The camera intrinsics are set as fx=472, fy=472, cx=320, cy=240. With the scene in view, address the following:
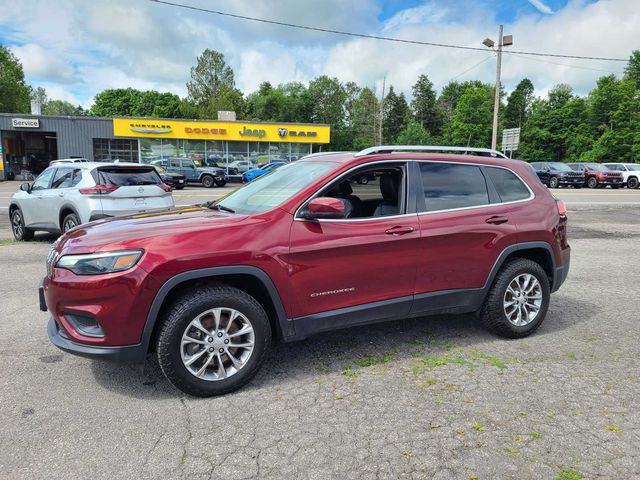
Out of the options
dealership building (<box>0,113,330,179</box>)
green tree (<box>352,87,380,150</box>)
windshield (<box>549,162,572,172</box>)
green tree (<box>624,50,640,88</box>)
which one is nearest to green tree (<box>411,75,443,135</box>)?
green tree (<box>352,87,380,150</box>)

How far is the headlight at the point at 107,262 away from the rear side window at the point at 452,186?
7.83ft

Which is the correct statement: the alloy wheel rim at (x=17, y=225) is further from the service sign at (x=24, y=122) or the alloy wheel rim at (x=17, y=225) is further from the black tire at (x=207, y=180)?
the service sign at (x=24, y=122)

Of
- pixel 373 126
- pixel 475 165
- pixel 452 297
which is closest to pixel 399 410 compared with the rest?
pixel 452 297

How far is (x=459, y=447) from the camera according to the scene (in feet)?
9.07

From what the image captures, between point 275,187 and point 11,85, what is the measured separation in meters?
72.9

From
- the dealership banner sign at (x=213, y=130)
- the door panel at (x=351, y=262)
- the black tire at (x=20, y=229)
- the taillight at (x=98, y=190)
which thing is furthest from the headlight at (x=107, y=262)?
the dealership banner sign at (x=213, y=130)

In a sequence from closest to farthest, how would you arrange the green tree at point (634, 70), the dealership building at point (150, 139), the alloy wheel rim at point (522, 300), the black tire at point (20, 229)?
1. the alloy wheel rim at point (522, 300)
2. the black tire at point (20, 229)
3. the dealership building at point (150, 139)
4. the green tree at point (634, 70)

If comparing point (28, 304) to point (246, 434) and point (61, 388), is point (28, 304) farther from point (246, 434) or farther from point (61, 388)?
point (246, 434)

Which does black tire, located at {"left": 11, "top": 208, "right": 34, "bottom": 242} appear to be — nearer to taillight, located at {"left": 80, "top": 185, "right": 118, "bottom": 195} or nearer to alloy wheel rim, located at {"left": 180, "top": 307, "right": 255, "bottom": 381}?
taillight, located at {"left": 80, "top": 185, "right": 118, "bottom": 195}

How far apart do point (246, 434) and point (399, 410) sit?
102 cm

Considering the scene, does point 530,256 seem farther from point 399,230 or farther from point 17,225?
point 17,225

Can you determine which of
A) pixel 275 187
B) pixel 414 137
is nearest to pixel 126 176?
pixel 275 187

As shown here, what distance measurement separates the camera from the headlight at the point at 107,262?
10.0 feet

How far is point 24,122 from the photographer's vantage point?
121 feet
